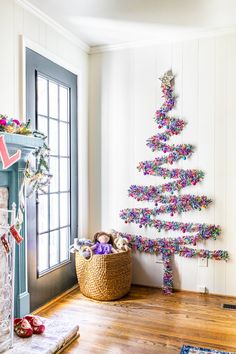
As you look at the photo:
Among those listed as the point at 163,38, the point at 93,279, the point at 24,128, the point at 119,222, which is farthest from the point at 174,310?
the point at 163,38

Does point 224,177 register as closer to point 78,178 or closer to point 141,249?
point 141,249

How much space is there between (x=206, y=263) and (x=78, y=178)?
5.10ft

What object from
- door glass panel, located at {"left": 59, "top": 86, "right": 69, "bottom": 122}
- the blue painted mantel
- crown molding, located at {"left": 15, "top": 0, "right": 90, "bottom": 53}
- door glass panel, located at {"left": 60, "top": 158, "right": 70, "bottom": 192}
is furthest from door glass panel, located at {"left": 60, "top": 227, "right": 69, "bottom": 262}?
crown molding, located at {"left": 15, "top": 0, "right": 90, "bottom": 53}

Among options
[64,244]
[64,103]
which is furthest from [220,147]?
[64,244]

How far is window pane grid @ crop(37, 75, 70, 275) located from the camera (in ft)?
10.2

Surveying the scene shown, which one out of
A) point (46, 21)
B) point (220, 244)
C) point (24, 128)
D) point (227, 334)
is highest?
point (46, 21)

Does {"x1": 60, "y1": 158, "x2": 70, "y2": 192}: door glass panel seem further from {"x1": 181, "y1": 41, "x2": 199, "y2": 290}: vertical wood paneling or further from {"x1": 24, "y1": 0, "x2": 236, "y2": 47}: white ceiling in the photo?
{"x1": 24, "y1": 0, "x2": 236, "y2": 47}: white ceiling

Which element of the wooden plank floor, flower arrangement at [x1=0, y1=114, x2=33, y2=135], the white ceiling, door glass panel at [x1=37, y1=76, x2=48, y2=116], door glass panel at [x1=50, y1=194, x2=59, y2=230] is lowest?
the wooden plank floor

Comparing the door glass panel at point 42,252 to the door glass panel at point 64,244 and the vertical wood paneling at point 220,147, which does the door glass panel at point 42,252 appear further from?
the vertical wood paneling at point 220,147

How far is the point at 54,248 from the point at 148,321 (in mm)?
1099

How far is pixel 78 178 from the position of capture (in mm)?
3682

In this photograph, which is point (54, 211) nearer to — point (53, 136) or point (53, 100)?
point (53, 136)

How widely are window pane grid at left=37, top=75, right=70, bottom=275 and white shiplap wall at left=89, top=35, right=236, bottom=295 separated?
43cm

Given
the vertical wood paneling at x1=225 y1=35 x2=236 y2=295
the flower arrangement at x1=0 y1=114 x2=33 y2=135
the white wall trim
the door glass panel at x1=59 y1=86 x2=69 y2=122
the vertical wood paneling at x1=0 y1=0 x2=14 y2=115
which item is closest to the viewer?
the flower arrangement at x1=0 y1=114 x2=33 y2=135
